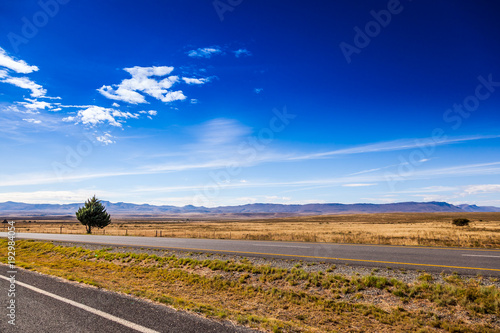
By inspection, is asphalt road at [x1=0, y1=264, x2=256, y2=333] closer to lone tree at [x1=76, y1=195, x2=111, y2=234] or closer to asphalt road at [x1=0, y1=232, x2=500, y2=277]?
asphalt road at [x1=0, y1=232, x2=500, y2=277]

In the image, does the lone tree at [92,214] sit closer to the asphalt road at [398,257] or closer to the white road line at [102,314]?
the asphalt road at [398,257]

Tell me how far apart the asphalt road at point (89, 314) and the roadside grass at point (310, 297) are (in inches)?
23.3

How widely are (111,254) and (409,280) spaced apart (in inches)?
629

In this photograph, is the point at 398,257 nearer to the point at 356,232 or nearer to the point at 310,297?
the point at 310,297

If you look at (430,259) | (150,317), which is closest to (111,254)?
(150,317)

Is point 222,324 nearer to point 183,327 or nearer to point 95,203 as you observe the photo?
point 183,327

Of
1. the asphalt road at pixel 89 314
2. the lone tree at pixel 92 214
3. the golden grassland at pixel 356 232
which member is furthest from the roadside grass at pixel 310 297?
the lone tree at pixel 92 214

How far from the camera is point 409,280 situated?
9617 mm

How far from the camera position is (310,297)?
30.3 ft

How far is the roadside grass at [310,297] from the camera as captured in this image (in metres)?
7.12

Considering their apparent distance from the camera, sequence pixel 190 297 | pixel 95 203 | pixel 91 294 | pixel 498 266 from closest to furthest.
Result: pixel 91 294 → pixel 190 297 → pixel 498 266 → pixel 95 203

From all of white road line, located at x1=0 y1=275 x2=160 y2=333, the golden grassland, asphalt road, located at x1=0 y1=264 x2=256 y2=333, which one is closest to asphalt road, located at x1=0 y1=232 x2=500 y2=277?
the golden grassland

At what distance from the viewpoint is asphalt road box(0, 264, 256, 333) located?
5957 millimetres

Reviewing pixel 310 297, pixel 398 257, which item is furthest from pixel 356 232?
pixel 310 297
